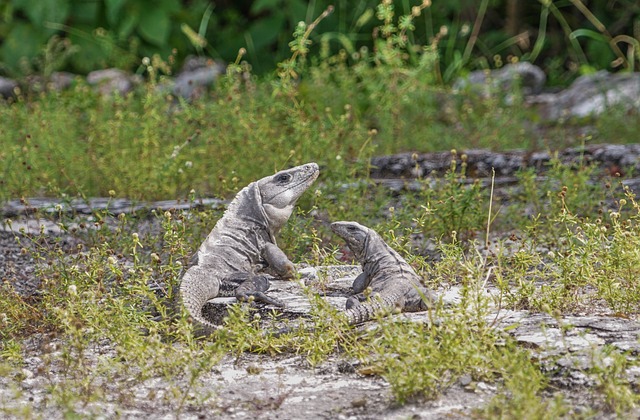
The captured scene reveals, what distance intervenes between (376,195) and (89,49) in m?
7.06

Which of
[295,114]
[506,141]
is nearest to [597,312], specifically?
[295,114]

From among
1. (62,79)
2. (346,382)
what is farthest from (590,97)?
(346,382)

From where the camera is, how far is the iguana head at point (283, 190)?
6164 mm

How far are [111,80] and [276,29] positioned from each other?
237cm

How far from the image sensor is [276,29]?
13.9 meters

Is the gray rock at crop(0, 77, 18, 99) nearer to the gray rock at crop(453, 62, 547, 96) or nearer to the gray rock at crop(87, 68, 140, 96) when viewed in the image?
the gray rock at crop(87, 68, 140, 96)

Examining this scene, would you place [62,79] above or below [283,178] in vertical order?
below

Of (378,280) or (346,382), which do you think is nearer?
(346,382)

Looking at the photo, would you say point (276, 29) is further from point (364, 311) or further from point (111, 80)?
point (364, 311)

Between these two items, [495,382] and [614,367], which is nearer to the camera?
[614,367]

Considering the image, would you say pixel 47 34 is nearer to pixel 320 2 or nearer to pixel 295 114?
pixel 320 2

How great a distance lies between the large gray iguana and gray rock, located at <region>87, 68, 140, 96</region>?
6609 millimetres

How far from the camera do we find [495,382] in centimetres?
428

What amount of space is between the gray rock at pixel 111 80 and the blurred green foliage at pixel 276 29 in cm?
14
